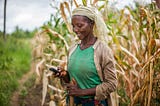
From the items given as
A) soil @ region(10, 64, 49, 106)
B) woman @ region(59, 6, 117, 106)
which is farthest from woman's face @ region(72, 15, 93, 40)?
soil @ region(10, 64, 49, 106)

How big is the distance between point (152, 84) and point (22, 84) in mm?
3145

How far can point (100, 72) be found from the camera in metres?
2.00

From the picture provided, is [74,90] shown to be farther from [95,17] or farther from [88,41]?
[95,17]

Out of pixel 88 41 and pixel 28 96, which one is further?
pixel 28 96

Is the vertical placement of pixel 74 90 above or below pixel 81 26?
below

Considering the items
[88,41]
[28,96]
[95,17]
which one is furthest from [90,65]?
[28,96]

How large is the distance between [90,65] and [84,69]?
0.13 ft

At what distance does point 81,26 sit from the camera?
1.99 meters

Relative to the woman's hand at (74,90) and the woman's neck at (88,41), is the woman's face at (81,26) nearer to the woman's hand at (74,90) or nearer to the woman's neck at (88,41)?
the woman's neck at (88,41)

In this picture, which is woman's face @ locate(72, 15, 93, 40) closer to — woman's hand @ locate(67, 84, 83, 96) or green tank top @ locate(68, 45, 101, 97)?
green tank top @ locate(68, 45, 101, 97)

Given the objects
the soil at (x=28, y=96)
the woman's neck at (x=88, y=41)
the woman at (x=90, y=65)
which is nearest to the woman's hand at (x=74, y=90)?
the woman at (x=90, y=65)

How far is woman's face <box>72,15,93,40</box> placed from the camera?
6.53ft

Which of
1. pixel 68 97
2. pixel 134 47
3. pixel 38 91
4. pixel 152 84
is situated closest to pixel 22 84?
pixel 38 91

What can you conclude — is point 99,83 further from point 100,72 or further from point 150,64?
point 150,64
